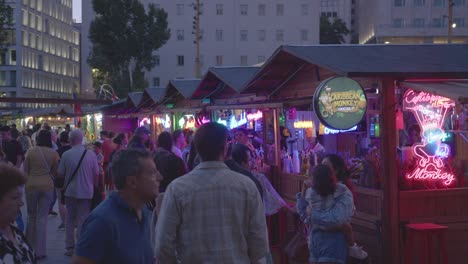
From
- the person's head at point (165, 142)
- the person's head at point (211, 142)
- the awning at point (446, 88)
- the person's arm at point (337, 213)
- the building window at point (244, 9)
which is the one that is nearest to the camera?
the person's head at point (211, 142)

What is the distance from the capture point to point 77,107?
3856 centimetres

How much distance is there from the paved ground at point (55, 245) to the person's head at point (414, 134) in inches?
200

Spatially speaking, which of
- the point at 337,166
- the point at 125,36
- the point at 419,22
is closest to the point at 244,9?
the point at 419,22

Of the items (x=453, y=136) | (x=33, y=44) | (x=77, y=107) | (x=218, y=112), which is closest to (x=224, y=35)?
(x=33, y=44)

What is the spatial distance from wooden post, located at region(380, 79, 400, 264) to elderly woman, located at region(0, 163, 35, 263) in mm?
5904

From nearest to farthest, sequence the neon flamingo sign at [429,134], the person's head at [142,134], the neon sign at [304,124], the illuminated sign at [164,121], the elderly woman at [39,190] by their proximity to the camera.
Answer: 1. the neon flamingo sign at [429,134]
2. the elderly woman at [39,190]
3. the person's head at [142,134]
4. the neon sign at [304,124]
5. the illuminated sign at [164,121]

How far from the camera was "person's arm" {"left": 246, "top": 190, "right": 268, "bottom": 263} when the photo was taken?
3955mm

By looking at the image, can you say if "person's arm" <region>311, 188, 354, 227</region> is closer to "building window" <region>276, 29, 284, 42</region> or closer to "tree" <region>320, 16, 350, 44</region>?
"building window" <region>276, 29, 284, 42</region>

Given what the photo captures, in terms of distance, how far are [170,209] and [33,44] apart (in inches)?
3951

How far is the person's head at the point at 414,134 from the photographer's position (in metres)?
9.37

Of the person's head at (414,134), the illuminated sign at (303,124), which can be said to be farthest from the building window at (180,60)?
the person's head at (414,134)

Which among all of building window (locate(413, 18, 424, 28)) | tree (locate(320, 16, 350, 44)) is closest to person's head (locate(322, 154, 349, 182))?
building window (locate(413, 18, 424, 28))

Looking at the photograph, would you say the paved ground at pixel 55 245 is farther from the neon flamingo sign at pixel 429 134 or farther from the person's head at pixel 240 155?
the neon flamingo sign at pixel 429 134

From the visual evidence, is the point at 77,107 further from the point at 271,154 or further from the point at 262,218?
the point at 262,218
